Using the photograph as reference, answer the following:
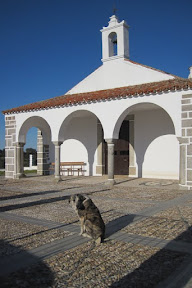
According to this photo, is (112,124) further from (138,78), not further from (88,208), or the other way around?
(88,208)

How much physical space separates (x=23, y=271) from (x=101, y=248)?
1107 mm

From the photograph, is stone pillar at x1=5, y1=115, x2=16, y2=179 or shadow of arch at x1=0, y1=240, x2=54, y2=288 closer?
shadow of arch at x1=0, y1=240, x2=54, y2=288

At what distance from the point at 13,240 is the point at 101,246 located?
1255mm

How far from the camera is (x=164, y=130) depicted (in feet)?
43.1

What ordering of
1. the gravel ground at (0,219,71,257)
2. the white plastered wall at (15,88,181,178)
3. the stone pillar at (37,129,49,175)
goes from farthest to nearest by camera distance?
1. the stone pillar at (37,129,49,175)
2. the white plastered wall at (15,88,181,178)
3. the gravel ground at (0,219,71,257)

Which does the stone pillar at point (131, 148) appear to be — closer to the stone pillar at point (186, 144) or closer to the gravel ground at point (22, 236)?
the stone pillar at point (186, 144)

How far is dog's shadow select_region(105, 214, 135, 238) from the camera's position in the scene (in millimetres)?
4719

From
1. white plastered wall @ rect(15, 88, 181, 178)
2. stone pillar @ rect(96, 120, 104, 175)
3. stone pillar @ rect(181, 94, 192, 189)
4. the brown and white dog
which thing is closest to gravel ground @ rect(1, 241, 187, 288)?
the brown and white dog

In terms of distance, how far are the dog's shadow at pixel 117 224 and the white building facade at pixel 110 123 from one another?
5.39m

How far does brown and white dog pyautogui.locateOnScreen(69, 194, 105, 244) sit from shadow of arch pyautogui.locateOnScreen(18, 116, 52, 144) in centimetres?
1023

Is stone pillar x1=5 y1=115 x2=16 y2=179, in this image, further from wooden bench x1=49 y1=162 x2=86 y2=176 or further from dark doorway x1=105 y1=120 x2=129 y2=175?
dark doorway x1=105 y1=120 x2=129 y2=175

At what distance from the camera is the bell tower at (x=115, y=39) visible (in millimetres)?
13883

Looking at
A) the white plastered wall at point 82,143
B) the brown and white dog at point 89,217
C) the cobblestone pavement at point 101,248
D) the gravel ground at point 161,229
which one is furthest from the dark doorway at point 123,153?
the brown and white dog at point 89,217

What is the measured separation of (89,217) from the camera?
4.22 meters
